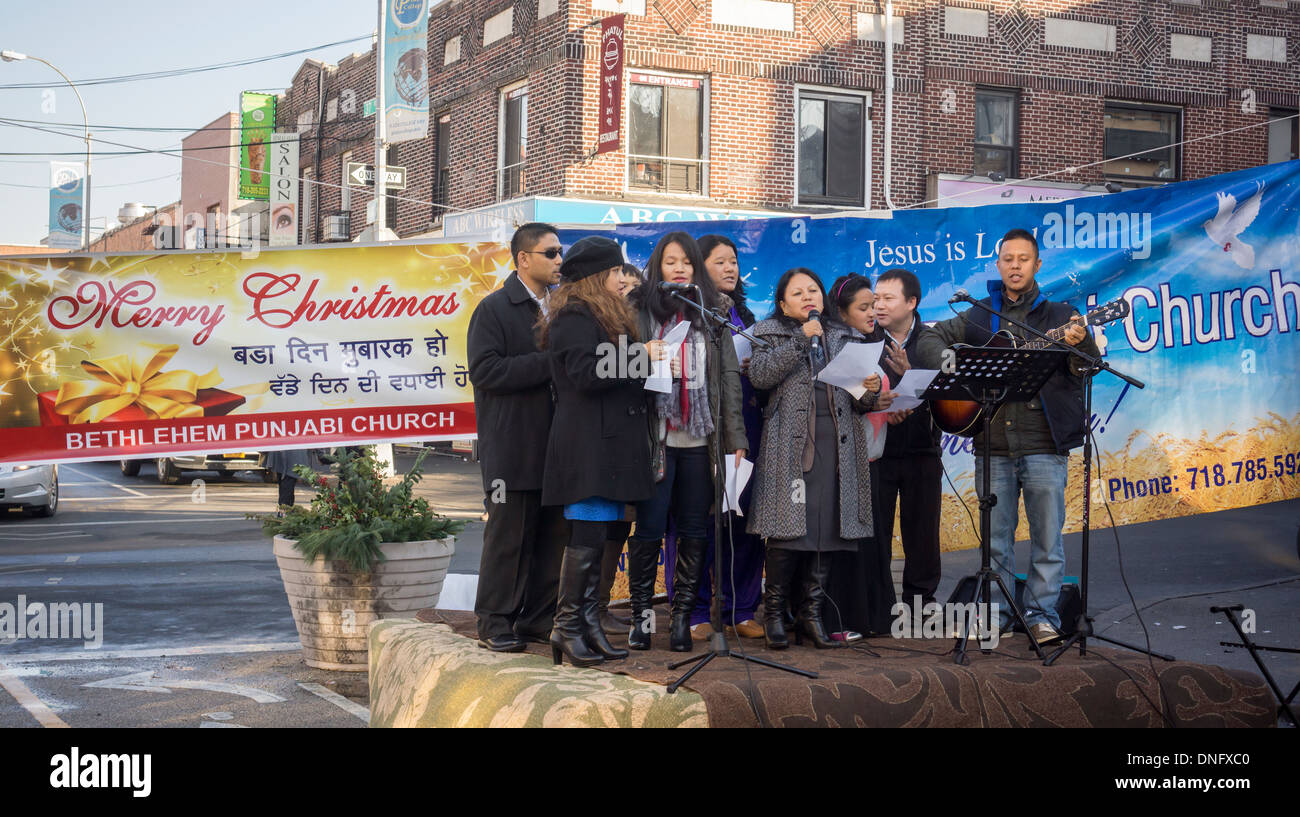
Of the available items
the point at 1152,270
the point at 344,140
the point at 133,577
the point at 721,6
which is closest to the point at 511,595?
the point at 1152,270

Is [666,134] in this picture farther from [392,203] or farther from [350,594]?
[350,594]

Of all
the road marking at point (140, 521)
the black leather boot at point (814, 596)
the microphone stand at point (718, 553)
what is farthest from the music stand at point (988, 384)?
the road marking at point (140, 521)

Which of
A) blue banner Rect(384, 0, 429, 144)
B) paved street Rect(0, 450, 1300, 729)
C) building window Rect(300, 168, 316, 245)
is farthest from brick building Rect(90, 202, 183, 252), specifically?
paved street Rect(0, 450, 1300, 729)

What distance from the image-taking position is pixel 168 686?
23.4ft

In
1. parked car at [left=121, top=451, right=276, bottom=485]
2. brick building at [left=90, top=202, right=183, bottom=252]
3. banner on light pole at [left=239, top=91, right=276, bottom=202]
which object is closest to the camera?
parked car at [left=121, top=451, right=276, bottom=485]

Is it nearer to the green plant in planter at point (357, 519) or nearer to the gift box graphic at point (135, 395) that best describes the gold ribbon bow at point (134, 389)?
the gift box graphic at point (135, 395)

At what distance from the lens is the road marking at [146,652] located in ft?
25.9

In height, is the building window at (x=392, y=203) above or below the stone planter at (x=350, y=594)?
above

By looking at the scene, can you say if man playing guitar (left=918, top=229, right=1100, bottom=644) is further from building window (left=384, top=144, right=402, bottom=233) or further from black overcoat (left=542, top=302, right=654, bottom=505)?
building window (left=384, top=144, right=402, bottom=233)

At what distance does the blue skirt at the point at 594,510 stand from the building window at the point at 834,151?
16.9m

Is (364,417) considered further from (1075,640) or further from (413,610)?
(1075,640)

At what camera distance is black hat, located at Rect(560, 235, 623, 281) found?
564 cm

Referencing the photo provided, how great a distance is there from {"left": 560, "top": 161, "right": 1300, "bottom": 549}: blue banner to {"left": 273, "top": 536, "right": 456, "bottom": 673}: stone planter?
2410mm
